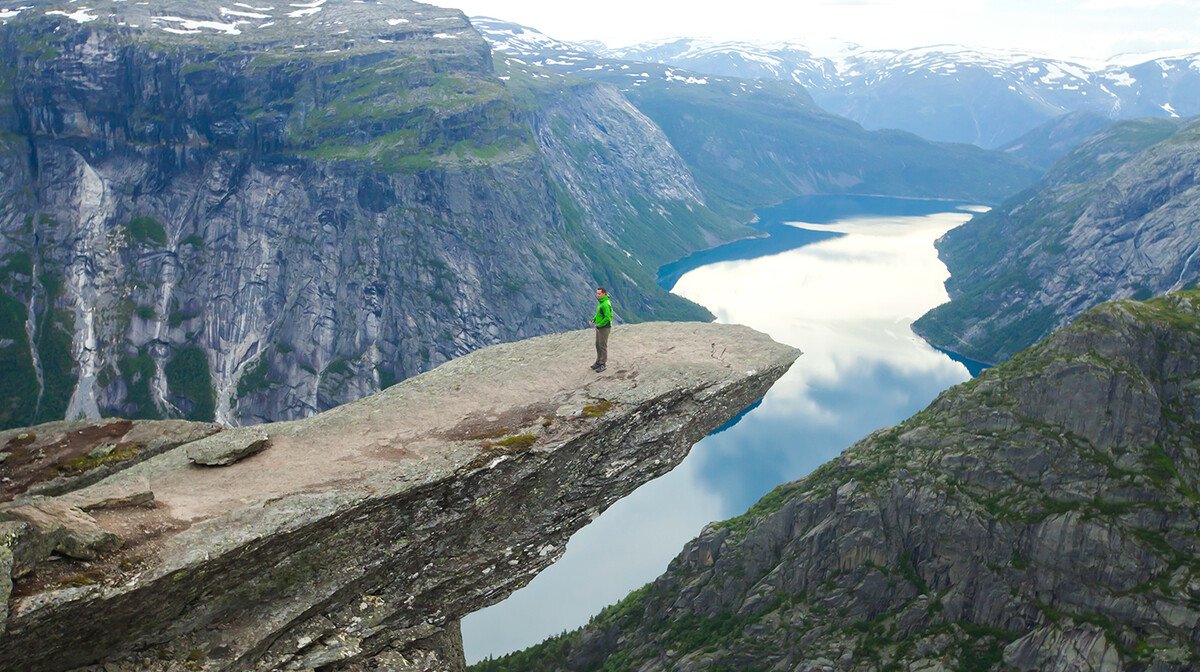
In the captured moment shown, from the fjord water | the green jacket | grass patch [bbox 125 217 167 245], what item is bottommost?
the fjord water

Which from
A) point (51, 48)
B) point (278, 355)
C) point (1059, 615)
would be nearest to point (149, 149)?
point (51, 48)

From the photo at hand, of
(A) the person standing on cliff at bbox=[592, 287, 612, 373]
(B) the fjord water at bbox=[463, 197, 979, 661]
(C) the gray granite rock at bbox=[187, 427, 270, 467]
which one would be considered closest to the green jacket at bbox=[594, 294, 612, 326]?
(A) the person standing on cliff at bbox=[592, 287, 612, 373]

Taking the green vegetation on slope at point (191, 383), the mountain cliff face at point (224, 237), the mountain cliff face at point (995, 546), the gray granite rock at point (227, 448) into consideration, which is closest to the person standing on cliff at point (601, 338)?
the gray granite rock at point (227, 448)

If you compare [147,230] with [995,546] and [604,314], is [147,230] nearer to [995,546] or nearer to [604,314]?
[604,314]

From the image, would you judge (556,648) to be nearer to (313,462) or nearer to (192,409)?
(313,462)

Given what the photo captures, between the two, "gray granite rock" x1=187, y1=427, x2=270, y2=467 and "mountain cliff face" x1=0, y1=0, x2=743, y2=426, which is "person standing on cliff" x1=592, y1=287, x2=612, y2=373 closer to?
"gray granite rock" x1=187, y1=427, x2=270, y2=467

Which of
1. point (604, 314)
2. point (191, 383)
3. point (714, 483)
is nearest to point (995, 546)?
point (604, 314)
